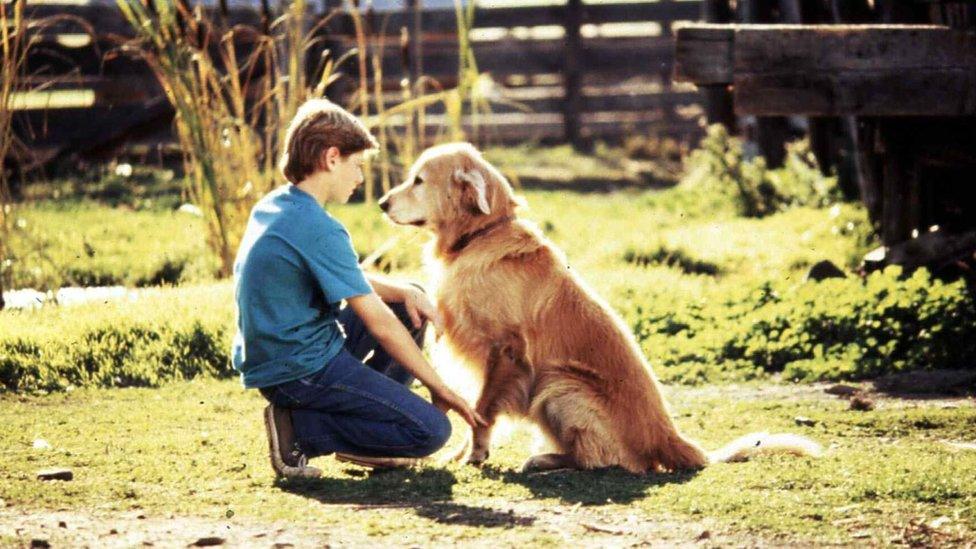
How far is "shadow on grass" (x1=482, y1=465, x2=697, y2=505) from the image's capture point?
15.7 feet

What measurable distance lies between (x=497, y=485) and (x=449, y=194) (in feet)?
4.09

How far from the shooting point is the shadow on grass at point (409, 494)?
4457 mm

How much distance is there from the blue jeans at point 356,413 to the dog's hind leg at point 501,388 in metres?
0.25

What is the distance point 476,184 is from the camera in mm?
5523

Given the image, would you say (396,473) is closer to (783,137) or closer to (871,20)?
(871,20)

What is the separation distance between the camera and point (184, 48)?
8.02 meters

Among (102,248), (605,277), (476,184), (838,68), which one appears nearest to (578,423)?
(476,184)

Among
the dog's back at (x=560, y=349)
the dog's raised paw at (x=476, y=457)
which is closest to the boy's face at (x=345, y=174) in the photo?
the dog's back at (x=560, y=349)

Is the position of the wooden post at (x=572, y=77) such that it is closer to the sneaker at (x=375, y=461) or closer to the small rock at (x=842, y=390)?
the small rock at (x=842, y=390)

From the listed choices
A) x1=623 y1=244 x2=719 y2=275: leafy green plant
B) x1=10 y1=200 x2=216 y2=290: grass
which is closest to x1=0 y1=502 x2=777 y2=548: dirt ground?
x1=10 y1=200 x2=216 y2=290: grass

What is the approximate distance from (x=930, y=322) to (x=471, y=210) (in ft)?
10.4

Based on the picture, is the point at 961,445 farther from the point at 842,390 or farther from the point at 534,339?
the point at 534,339

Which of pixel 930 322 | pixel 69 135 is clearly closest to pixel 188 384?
pixel 930 322

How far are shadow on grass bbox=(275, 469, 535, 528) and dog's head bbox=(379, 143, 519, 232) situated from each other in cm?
104
